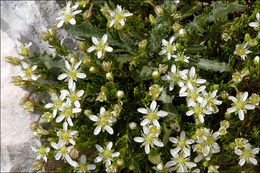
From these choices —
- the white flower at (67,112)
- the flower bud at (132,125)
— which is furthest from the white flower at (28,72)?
the flower bud at (132,125)

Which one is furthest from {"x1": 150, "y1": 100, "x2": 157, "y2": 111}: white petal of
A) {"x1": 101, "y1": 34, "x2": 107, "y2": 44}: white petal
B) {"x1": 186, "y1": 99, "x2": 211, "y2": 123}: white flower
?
{"x1": 101, "y1": 34, "x2": 107, "y2": 44}: white petal

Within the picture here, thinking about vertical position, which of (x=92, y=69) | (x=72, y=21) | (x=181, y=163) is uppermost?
(x=72, y=21)

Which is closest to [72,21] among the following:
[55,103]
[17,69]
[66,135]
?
[55,103]

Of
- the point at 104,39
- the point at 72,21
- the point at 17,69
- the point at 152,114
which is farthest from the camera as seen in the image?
the point at 17,69

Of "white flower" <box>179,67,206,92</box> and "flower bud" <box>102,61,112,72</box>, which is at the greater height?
"flower bud" <box>102,61,112,72</box>

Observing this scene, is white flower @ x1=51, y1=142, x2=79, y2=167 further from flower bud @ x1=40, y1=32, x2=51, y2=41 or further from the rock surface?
flower bud @ x1=40, y1=32, x2=51, y2=41

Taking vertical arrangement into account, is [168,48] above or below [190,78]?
above

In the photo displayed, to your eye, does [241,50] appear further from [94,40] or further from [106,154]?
[106,154]
